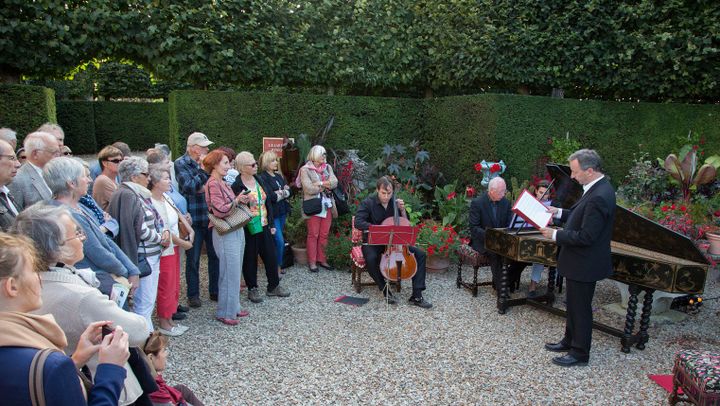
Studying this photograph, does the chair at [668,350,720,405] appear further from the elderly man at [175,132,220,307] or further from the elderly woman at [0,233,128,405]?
the elderly man at [175,132,220,307]

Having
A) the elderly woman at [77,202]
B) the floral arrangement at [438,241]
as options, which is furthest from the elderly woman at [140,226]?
the floral arrangement at [438,241]

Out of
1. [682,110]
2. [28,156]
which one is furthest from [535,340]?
[682,110]

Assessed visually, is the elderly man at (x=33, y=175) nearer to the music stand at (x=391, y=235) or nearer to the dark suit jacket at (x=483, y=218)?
the music stand at (x=391, y=235)

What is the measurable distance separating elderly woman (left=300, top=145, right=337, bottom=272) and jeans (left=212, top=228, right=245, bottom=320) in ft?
7.13

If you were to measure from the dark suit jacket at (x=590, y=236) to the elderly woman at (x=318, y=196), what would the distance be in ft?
13.4

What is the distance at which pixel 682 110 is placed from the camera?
10.8 m

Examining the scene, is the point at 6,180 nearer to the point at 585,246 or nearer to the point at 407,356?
the point at 407,356

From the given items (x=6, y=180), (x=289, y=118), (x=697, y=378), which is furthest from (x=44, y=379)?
(x=289, y=118)

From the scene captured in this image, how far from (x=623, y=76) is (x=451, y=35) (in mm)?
3802

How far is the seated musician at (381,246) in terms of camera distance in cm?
662

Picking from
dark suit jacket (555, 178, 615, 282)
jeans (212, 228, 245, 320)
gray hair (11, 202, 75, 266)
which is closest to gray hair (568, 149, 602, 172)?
dark suit jacket (555, 178, 615, 282)

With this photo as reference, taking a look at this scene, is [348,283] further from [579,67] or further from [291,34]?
[579,67]

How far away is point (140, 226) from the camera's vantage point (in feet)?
15.0

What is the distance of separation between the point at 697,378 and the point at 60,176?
16.7ft
